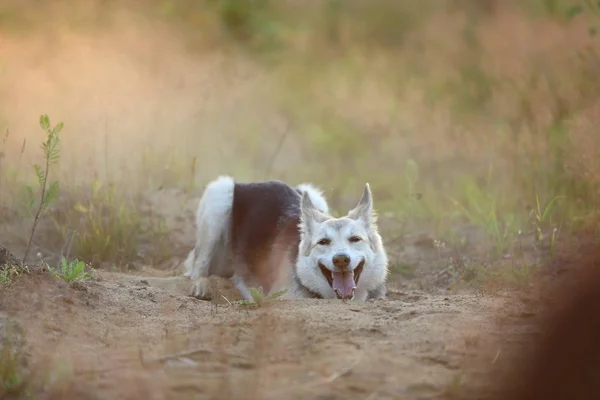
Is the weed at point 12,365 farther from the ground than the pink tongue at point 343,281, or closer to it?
closer to it

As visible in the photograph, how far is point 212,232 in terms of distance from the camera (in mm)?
8469

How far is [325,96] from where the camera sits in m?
14.9

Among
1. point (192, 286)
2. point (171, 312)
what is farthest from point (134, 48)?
point (171, 312)

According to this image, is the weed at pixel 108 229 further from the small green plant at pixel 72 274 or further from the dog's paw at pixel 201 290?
the small green plant at pixel 72 274

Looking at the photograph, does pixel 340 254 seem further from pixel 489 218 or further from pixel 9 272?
pixel 489 218

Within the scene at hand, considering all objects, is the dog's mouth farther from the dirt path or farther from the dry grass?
the dry grass

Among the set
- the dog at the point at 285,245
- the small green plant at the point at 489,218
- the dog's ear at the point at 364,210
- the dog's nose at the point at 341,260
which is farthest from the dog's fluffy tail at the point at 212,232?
the small green plant at the point at 489,218

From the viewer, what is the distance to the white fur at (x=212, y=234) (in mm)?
8383

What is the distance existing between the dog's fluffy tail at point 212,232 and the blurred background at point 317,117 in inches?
26.0

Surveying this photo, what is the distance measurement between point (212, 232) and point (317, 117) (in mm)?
6173

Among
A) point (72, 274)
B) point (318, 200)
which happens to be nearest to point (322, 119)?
point (318, 200)

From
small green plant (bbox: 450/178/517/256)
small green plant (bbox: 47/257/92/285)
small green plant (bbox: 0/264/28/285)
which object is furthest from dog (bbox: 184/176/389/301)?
small green plant (bbox: 0/264/28/285)

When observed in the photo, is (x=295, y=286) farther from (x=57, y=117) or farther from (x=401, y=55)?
(x=401, y=55)

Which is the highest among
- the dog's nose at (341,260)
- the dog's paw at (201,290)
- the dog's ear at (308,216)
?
the dog's ear at (308,216)
